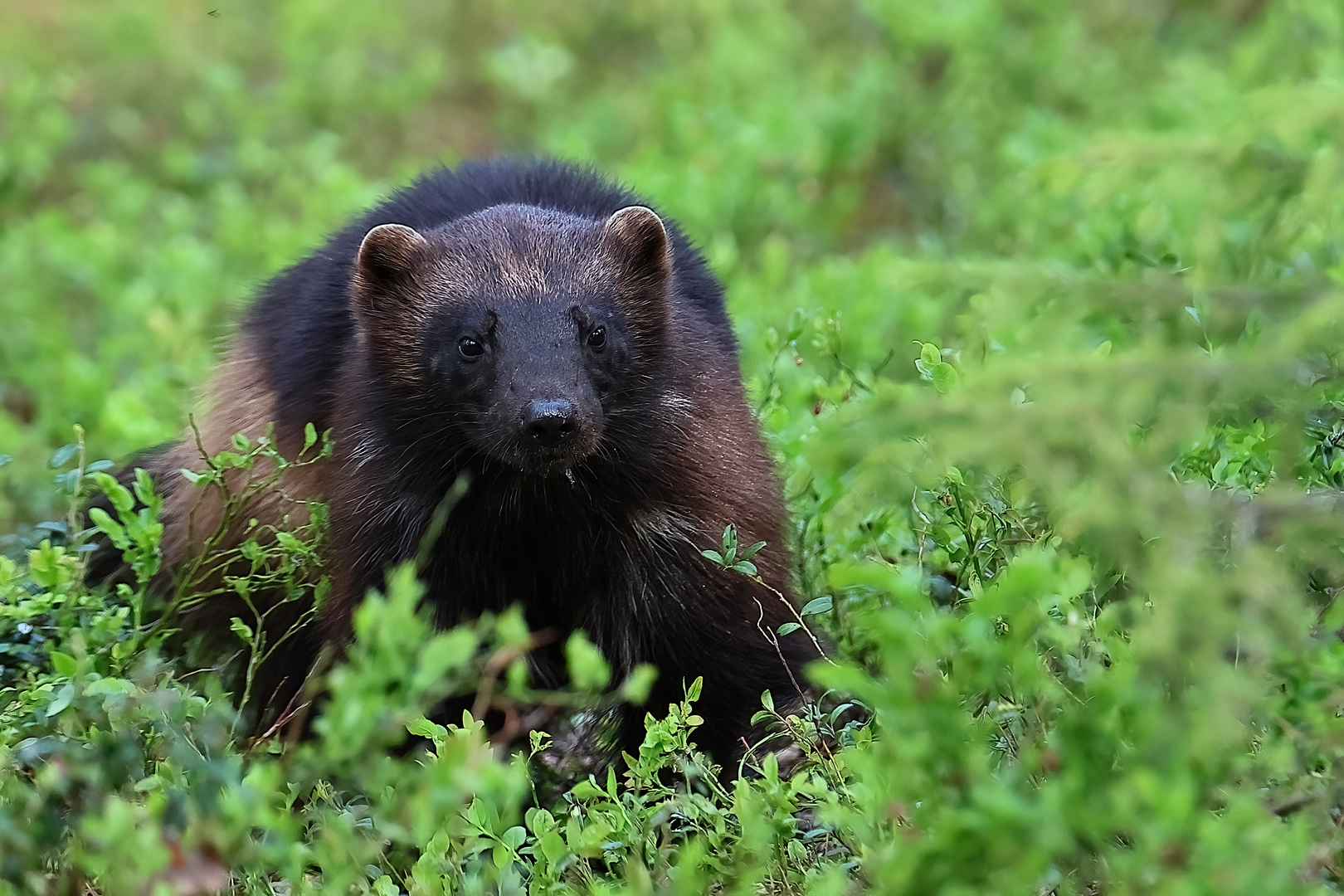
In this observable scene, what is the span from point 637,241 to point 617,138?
665cm

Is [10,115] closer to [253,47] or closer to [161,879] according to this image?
[253,47]

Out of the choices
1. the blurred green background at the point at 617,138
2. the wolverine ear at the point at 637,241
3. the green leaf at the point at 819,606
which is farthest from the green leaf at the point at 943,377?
the blurred green background at the point at 617,138

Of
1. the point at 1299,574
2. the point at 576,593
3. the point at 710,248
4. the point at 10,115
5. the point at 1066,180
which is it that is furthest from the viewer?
the point at 10,115

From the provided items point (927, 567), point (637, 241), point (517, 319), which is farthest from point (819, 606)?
point (637, 241)

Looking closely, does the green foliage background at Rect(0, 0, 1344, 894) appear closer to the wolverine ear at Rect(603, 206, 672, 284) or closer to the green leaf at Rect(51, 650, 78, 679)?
the green leaf at Rect(51, 650, 78, 679)

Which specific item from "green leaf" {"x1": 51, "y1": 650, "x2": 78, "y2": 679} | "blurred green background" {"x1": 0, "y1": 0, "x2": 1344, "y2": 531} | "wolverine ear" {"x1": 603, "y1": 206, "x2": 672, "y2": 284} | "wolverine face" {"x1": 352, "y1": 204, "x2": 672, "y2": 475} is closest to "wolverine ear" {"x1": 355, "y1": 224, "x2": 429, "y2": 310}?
"wolverine face" {"x1": 352, "y1": 204, "x2": 672, "y2": 475}

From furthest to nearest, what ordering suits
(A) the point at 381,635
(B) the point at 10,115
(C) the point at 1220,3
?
(C) the point at 1220,3
(B) the point at 10,115
(A) the point at 381,635

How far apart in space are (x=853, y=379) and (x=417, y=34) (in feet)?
28.3

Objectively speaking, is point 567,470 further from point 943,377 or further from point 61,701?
point 61,701

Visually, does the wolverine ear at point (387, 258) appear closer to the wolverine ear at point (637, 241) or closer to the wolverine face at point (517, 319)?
the wolverine face at point (517, 319)

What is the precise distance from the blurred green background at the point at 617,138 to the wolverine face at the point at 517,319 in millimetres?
1906

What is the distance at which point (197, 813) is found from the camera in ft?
9.19

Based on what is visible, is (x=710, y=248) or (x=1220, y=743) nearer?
(x=1220, y=743)

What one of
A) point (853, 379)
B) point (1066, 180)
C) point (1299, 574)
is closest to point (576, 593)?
point (853, 379)
